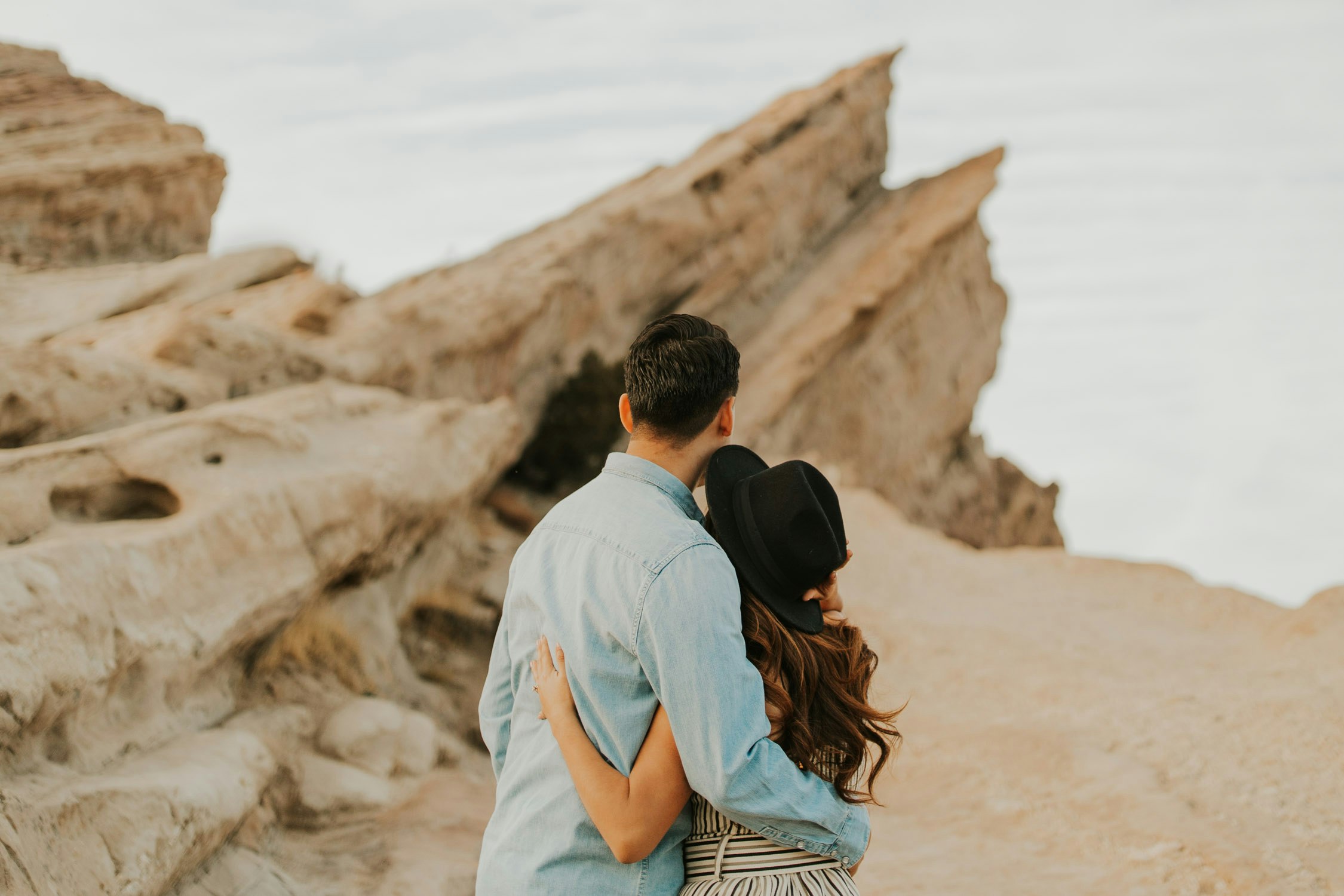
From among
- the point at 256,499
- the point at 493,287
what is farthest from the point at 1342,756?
the point at 493,287

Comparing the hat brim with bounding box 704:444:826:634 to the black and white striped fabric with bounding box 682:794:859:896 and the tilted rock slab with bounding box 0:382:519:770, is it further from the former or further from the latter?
the tilted rock slab with bounding box 0:382:519:770

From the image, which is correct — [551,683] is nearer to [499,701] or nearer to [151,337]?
[499,701]

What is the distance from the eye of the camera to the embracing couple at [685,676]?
180 centimetres

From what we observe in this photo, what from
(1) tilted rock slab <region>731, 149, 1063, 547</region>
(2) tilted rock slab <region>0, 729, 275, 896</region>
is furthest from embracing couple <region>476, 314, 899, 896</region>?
(1) tilted rock slab <region>731, 149, 1063, 547</region>

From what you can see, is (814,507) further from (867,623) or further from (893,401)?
(893,401)

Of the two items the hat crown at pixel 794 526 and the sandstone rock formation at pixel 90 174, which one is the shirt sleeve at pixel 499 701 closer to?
the hat crown at pixel 794 526

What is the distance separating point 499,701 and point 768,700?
2.26ft

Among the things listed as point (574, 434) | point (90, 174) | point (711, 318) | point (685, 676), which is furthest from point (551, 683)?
point (711, 318)

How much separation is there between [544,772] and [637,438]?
2.15ft

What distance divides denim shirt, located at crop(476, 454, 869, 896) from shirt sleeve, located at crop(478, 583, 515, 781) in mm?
190

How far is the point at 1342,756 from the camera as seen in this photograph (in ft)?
17.7

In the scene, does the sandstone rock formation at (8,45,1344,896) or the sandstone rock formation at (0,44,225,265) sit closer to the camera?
the sandstone rock formation at (8,45,1344,896)

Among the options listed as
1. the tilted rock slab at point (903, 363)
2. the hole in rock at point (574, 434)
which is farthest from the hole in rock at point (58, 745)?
the tilted rock slab at point (903, 363)

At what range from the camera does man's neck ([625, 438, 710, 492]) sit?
2.04 metres
